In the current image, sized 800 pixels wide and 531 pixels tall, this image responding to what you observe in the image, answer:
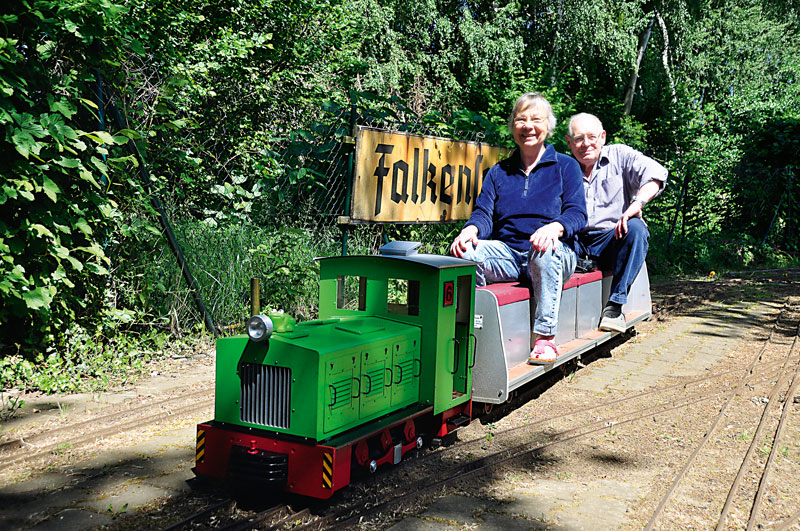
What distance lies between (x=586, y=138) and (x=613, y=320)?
6.32 ft

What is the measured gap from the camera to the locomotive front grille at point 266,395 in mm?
3869

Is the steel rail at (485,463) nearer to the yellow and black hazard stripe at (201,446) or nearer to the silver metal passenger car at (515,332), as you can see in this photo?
the silver metal passenger car at (515,332)

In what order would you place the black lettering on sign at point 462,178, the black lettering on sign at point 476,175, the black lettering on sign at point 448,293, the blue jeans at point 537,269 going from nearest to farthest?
the black lettering on sign at point 448,293, the blue jeans at point 537,269, the black lettering on sign at point 462,178, the black lettering on sign at point 476,175

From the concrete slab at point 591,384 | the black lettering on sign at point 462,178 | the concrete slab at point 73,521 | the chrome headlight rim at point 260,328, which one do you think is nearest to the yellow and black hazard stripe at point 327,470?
the chrome headlight rim at point 260,328

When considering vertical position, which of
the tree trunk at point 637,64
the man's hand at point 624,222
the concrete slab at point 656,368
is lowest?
the concrete slab at point 656,368

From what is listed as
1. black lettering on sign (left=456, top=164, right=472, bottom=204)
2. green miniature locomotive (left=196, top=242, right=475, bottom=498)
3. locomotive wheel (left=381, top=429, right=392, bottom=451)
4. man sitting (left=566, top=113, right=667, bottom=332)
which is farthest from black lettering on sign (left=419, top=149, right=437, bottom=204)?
locomotive wheel (left=381, top=429, right=392, bottom=451)

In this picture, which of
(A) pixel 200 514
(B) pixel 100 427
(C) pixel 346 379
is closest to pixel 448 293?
(C) pixel 346 379

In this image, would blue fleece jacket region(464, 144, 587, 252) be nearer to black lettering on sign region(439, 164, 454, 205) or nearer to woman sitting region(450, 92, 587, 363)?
woman sitting region(450, 92, 587, 363)

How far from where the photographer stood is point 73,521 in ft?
12.0

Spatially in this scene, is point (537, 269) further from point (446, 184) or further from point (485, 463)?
point (446, 184)

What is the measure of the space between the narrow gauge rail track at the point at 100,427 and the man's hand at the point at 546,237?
3.15 meters

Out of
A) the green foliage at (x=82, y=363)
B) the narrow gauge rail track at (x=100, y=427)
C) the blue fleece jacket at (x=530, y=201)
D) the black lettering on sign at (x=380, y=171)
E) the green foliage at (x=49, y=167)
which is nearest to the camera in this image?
the narrow gauge rail track at (x=100, y=427)

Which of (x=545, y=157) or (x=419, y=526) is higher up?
(x=545, y=157)

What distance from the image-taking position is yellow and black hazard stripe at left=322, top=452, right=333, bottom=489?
12.0 feet
